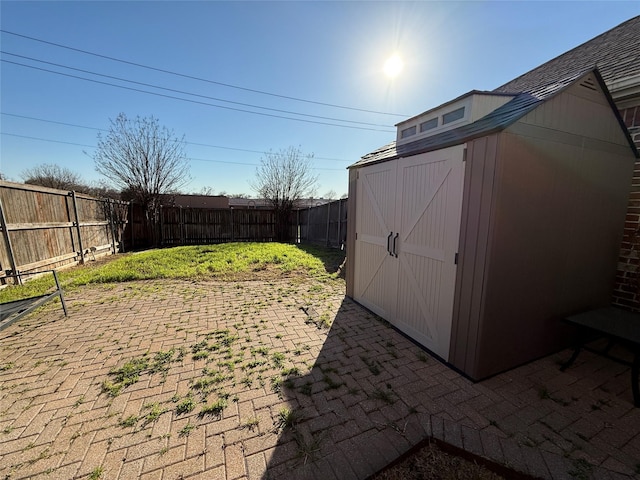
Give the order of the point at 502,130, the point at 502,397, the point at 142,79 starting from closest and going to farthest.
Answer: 1. the point at 502,130
2. the point at 502,397
3. the point at 142,79

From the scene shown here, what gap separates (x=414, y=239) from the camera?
3.28 metres

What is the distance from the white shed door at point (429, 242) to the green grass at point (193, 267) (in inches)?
130

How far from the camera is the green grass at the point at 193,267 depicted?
5.52m

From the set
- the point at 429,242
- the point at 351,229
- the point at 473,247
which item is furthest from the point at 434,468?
the point at 351,229

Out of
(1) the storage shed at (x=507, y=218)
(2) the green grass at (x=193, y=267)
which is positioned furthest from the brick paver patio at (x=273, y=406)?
(2) the green grass at (x=193, y=267)

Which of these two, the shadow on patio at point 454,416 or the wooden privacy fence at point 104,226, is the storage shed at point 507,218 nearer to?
the shadow on patio at point 454,416

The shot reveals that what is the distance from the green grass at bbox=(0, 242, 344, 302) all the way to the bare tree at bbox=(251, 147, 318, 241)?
465 centimetres

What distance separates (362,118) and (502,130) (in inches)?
649

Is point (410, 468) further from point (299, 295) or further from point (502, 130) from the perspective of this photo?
point (299, 295)

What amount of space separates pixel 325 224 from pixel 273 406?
994 centimetres

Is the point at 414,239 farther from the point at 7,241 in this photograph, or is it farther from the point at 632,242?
the point at 7,241

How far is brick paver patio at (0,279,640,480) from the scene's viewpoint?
65.9 inches

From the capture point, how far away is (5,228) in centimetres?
484

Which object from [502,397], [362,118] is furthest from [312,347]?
[362,118]
